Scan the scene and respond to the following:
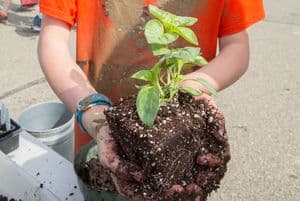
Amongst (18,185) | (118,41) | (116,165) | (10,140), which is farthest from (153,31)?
(10,140)

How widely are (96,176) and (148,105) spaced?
29cm

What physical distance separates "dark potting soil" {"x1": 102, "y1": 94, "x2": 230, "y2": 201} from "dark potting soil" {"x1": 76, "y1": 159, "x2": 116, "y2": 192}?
0.60ft

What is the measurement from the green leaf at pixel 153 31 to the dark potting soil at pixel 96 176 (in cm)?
32

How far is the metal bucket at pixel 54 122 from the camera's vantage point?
1625 mm

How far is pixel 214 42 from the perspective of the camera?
1082 mm

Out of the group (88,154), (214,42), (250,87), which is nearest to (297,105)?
(250,87)

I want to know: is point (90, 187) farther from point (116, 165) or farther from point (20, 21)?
point (20, 21)

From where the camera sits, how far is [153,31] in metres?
0.73

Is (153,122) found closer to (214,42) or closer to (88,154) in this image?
(88,154)

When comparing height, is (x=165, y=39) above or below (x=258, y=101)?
above

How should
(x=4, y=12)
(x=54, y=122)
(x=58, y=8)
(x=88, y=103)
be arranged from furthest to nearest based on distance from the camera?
(x=4, y=12) < (x=54, y=122) < (x=58, y=8) < (x=88, y=103)

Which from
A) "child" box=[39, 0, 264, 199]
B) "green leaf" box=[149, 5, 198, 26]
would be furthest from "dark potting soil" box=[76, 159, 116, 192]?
"green leaf" box=[149, 5, 198, 26]

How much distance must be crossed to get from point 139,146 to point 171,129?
0.06 metres

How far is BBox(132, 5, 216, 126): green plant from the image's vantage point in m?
0.70
